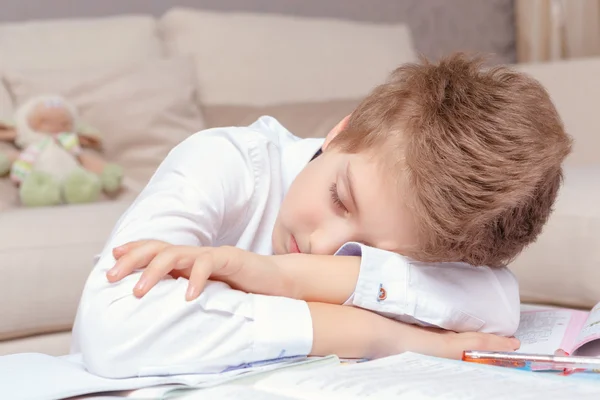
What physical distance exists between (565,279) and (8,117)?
130 centimetres

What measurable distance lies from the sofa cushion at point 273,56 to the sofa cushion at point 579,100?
493mm

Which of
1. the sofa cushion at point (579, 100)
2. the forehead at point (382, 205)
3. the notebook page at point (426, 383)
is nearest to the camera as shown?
the notebook page at point (426, 383)

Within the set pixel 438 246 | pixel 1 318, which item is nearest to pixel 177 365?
pixel 438 246

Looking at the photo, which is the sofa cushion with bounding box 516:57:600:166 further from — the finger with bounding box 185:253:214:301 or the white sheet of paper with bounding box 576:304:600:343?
the finger with bounding box 185:253:214:301

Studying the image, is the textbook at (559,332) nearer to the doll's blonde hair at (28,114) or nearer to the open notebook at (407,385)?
the open notebook at (407,385)

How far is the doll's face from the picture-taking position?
5.95 feet

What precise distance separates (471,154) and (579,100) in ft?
5.33

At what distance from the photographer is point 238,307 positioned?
30.8 inches

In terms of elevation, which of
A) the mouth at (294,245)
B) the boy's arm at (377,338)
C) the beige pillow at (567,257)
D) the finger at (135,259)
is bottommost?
the beige pillow at (567,257)

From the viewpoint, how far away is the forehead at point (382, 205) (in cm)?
85

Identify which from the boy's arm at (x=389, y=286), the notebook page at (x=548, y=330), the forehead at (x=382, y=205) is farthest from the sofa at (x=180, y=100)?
the forehead at (x=382, y=205)

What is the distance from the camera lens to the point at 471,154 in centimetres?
82

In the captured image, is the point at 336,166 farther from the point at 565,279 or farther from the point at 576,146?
the point at 576,146

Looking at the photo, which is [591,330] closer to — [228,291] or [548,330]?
[548,330]
